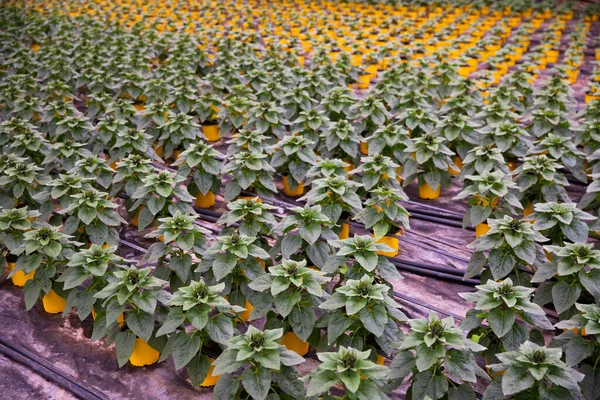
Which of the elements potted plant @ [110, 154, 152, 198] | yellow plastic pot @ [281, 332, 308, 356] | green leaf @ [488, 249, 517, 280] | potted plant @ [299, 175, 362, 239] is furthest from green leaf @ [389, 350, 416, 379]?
potted plant @ [110, 154, 152, 198]

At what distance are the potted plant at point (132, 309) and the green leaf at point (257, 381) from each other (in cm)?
88

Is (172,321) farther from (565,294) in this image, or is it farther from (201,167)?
(565,294)

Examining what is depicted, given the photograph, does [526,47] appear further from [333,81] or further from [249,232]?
[249,232]

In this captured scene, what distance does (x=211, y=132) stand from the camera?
7.35m

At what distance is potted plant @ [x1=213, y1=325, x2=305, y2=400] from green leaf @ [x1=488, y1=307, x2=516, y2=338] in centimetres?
121

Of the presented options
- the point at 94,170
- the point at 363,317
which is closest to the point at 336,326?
the point at 363,317

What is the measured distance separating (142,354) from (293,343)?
1.07m

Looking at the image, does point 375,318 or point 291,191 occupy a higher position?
point 375,318

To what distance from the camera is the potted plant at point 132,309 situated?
3.59 m

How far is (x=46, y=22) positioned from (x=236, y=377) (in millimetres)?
11583

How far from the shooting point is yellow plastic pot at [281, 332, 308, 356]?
3.81 m

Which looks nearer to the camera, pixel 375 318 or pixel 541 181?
pixel 375 318

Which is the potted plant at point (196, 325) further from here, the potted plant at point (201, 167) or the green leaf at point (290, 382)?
the potted plant at point (201, 167)

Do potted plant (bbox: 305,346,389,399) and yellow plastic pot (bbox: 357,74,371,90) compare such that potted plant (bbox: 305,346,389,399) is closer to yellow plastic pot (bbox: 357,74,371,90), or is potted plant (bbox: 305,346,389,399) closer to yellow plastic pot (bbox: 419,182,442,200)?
yellow plastic pot (bbox: 419,182,442,200)
